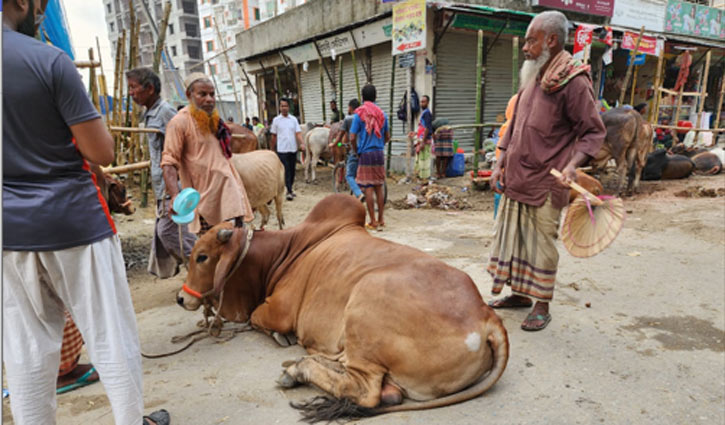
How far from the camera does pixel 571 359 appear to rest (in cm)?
259

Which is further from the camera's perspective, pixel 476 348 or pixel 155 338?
pixel 155 338

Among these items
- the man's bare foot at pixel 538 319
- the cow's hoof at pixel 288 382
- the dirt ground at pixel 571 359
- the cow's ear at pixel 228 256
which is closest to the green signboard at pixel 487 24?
the dirt ground at pixel 571 359

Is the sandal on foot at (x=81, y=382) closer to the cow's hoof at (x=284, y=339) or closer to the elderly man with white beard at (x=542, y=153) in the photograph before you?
the cow's hoof at (x=284, y=339)

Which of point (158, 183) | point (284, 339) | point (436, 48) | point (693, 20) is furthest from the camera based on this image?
point (693, 20)

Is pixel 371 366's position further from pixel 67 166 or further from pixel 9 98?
pixel 9 98

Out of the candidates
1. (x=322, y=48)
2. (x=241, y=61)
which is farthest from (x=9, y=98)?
(x=241, y=61)

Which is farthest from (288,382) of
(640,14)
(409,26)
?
(640,14)

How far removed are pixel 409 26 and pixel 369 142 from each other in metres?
4.91

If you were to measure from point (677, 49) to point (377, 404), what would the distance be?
18.2 m

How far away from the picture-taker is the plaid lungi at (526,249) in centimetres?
297

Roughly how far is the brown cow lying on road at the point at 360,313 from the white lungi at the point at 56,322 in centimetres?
86

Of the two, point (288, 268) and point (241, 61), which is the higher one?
point (241, 61)

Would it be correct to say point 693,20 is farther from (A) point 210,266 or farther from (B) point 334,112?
(A) point 210,266

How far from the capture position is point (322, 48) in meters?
14.0
